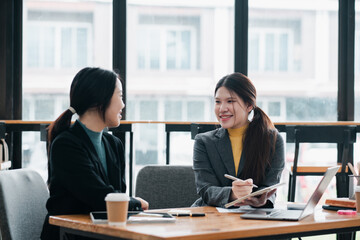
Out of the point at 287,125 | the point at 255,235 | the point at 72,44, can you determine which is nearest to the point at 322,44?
the point at 287,125

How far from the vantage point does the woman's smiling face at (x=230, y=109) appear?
96.1 inches

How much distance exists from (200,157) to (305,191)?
2868mm

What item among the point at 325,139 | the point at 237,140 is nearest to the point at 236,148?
the point at 237,140

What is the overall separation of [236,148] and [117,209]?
39.1 inches

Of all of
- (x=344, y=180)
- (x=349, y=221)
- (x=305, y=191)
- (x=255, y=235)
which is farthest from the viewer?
(x=305, y=191)

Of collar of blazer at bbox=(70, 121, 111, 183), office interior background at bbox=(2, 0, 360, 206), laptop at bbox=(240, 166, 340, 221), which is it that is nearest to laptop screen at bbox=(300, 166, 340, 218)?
laptop at bbox=(240, 166, 340, 221)

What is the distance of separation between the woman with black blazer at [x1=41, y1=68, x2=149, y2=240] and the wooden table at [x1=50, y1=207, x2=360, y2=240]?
0.12 meters

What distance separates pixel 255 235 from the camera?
1526 millimetres

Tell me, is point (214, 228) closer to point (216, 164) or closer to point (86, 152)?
point (86, 152)

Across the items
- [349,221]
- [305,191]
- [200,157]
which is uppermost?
[200,157]

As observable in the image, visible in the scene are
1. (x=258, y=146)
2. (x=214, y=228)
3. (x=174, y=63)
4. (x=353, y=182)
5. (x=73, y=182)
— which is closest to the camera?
(x=214, y=228)

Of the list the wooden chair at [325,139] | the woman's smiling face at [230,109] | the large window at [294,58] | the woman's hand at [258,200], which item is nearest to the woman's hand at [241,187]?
the woman's hand at [258,200]

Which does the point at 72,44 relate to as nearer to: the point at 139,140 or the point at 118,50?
the point at 118,50

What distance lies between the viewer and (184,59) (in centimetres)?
517
